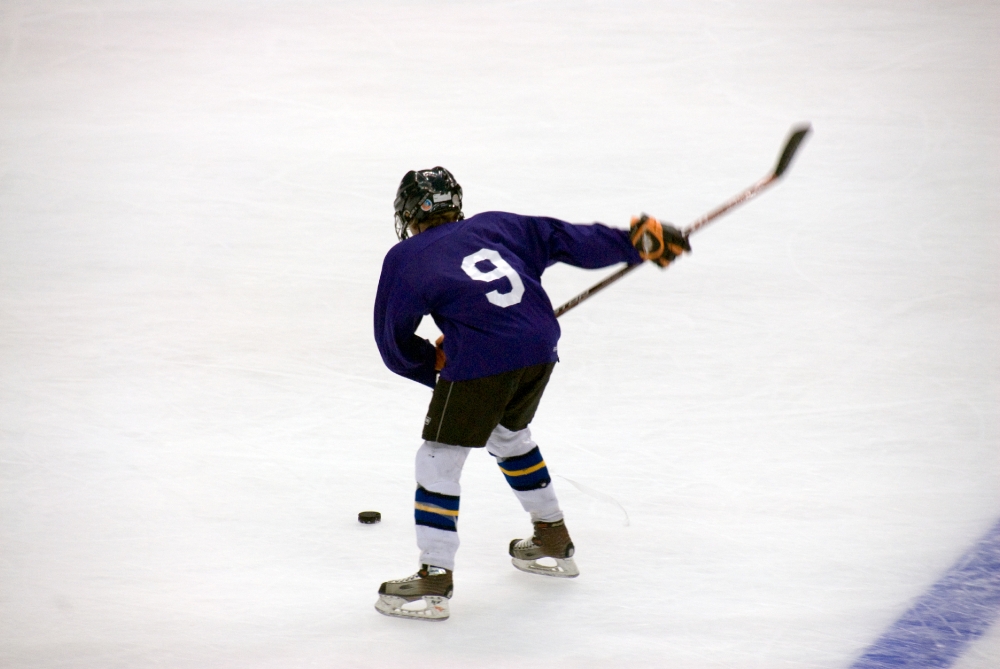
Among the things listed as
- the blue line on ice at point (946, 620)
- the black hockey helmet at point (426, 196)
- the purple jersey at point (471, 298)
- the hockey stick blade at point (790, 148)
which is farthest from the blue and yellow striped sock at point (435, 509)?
the hockey stick blade at point (790, 148)

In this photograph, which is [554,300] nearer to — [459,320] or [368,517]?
[368,517]

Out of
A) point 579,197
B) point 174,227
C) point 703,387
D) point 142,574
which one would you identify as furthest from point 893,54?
point 142,574

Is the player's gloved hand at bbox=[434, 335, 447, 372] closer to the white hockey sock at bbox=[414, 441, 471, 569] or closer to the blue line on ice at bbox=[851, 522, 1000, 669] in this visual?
the white hockey sock at bbox=[414, 441, 471, 569]

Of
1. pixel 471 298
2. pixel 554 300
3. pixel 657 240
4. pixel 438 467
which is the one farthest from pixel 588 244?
pixel 554 300

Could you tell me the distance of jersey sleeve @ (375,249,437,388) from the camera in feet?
8.61

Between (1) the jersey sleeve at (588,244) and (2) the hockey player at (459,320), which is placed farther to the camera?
(1) the jersey sleeve at (588,244)

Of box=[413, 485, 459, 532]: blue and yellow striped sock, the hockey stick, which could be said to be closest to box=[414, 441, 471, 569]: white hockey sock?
box=[413, 485, 459, 532]: blue and yellow striped sock

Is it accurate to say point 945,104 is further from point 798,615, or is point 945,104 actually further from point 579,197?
point 798,615

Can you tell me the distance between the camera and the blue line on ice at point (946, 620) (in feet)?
8.06

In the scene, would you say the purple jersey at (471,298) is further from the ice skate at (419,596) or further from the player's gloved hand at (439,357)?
the ice skate at (419,596)

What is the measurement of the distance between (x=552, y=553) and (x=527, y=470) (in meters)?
0.21

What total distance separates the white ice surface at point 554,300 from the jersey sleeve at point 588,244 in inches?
29.7

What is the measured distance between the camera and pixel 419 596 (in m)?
2.65

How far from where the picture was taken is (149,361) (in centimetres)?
418
